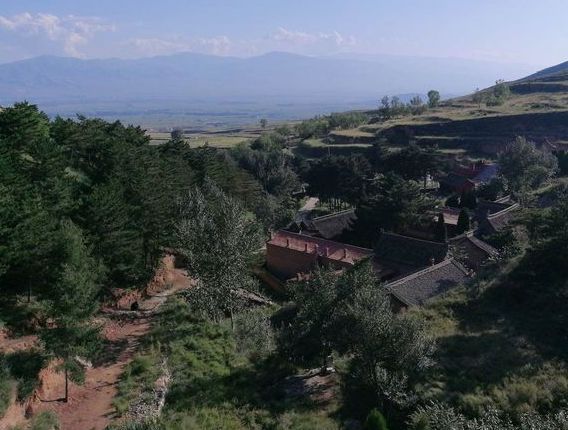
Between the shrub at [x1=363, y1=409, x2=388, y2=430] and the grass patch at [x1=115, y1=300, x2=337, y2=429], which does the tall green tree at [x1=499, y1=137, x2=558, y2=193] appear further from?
the shrub at [x1=363, y1=409, x2=388, y2=430]

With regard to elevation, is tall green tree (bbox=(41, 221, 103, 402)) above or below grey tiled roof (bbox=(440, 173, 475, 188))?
above

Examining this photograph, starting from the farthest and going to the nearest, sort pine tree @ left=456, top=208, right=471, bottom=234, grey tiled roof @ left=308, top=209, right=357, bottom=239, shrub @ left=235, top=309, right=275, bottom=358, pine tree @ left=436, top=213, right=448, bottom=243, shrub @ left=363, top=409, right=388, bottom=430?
grey tiled roof @ left=308, top=209, right=357, bottom=239
pine tree @ left=456, top=208, right=471, bottom=234
pine tree @ left=436, top=213, right=448, bottom=243
shrub @ left=235, top=309, right=275, bottom=358
shrub @ left=363, top=409, right=388, bottom=430

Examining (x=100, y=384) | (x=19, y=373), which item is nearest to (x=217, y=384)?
(x=100, y=384)

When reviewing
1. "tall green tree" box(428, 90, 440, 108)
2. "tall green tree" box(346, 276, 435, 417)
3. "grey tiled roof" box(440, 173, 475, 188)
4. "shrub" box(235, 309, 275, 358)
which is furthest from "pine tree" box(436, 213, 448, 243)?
"tall green tree" box(428, 90, 440, 108)

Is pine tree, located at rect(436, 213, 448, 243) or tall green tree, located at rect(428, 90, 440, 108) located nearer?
pine tree, located at rect(436, 213, 448, 243)

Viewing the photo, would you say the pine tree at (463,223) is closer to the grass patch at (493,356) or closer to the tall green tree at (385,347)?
the grass patch at (493,356)

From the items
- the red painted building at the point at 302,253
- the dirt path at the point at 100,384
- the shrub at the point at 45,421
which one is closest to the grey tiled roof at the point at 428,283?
the red painted building at the point at 302,253

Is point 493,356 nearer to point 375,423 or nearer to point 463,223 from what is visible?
point 375,423

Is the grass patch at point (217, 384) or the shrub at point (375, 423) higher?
the shrub at point (375, 423)
